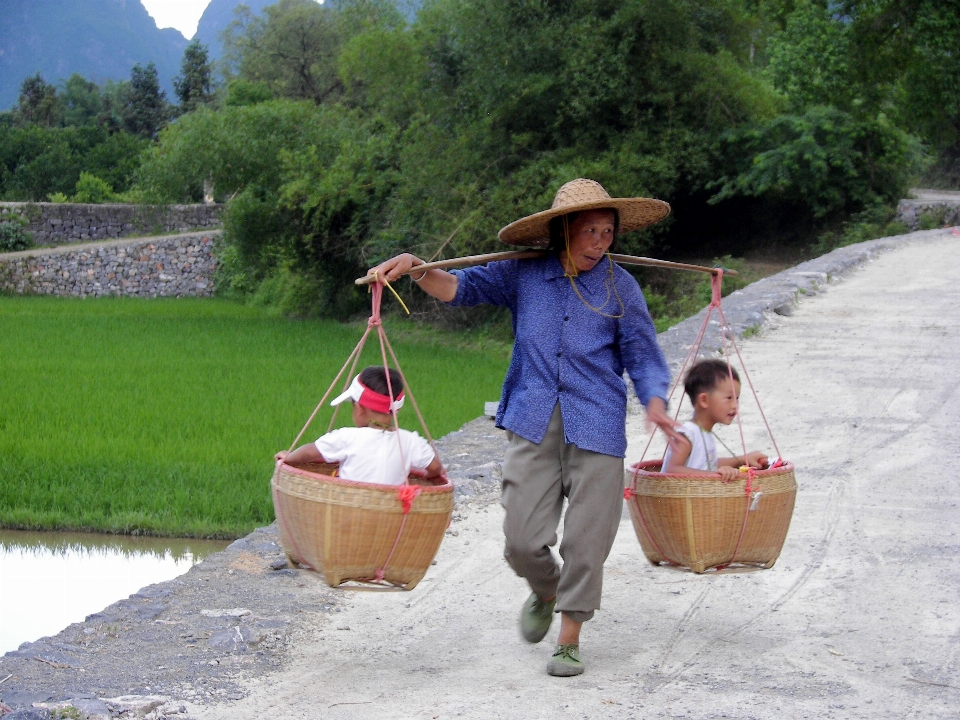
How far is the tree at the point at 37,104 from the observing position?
38.4m

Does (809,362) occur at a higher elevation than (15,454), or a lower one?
higher

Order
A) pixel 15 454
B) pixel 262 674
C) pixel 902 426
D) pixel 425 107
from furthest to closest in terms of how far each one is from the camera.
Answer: pixel 425 107
pixel 15 454
pixel 902 426
pixel 262 674

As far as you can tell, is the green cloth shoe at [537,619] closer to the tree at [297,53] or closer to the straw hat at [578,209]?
the straw hat at [578,209]

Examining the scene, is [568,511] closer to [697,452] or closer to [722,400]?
[697,452]

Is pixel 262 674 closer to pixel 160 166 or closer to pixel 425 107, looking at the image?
pixel 425 107

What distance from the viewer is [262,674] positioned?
3131mm

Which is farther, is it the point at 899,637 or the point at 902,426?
the point at 902,426

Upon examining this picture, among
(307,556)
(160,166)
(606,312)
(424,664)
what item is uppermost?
(160,166)

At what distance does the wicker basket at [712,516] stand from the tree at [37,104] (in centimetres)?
3884

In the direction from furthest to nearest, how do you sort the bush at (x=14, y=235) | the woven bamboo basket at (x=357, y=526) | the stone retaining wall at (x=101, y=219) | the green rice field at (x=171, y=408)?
the stone retaining wall at (x=101, y=219), the bush at (x=14, y=235), the green rice field at (x=171, y=408), the woven bamboo basket at (x=357, y=526)

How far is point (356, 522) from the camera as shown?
281 centimetres

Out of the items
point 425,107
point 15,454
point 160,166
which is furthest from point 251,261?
point 15,454

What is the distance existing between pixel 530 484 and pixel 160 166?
15854 mm

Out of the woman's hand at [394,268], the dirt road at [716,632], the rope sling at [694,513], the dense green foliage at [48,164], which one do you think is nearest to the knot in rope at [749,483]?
the rope sling at [694,513]
